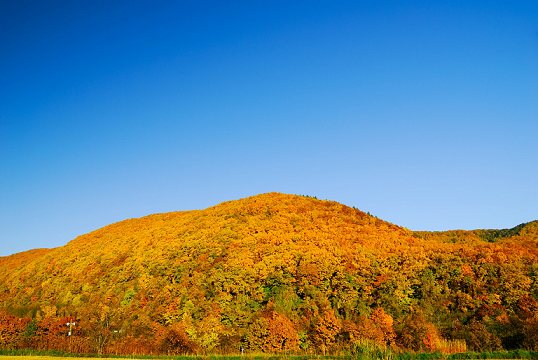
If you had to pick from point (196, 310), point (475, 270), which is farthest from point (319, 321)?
point (475, 270)

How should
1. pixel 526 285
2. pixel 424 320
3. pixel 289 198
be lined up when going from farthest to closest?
pixel 289 198 → pixel 526 285 → pixel 424 320

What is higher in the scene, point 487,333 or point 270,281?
point 270,281

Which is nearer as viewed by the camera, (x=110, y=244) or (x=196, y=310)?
(x=196, y=310)

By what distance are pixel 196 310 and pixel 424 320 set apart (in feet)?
69.8

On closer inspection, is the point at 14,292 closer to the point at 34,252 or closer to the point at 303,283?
the point at 34,252

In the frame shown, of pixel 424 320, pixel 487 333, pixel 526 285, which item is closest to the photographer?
pixel 487 333

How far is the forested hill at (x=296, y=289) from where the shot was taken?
105 ft

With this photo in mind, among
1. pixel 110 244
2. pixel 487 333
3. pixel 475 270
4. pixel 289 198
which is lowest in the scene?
pixel 487 333

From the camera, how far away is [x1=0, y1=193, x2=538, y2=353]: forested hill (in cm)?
3200

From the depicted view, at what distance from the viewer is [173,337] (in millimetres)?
32625

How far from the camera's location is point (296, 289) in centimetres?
3719

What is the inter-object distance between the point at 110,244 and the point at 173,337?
31370mm

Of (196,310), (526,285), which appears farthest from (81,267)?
(526,285)

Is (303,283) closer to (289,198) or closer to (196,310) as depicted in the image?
(196,310)
